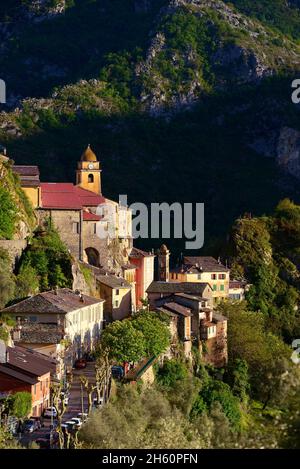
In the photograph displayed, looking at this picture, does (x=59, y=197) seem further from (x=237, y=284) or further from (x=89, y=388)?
(x=89, y=388)

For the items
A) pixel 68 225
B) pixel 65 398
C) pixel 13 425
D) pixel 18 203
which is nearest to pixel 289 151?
pixel 68 225

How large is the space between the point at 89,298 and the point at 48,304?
773 centimetres

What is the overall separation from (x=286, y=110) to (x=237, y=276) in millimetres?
58816

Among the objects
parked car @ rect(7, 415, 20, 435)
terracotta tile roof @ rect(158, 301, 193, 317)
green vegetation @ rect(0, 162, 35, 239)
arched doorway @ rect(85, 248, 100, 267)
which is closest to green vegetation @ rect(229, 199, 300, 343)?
arched doorway @ rect(85, 248, 100, 267)

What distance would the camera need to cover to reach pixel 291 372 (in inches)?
1986

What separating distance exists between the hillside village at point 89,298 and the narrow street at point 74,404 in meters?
0.80

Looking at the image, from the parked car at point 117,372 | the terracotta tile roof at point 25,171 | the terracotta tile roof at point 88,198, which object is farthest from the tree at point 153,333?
the terracotta tile roof at point 25,171

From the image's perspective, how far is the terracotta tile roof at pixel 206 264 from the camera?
112375 mm

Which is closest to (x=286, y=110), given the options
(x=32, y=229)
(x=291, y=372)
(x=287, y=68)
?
(x=287, y=68)

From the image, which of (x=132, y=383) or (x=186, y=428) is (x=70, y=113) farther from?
(x=186, y=428)

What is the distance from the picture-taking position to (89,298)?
89.7 metres

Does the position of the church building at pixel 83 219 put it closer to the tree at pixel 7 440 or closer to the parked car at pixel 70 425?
the parked car at pixel 70 425

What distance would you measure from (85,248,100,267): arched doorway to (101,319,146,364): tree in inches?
579

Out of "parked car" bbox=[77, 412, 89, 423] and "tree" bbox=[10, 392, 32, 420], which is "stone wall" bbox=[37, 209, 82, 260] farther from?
"parked car" bbox=[77, 412, 89, 423]
